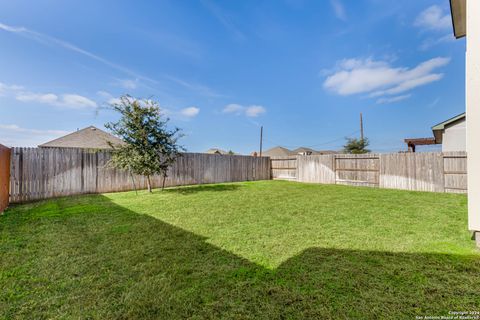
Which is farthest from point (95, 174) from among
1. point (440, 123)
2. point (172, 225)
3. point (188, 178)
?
point (440, 123)

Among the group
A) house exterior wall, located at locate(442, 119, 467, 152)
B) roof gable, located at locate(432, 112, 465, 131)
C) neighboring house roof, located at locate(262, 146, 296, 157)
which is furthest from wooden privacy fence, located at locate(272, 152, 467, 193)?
neighboring house roof, located at locate(262, 146, 296, 157)

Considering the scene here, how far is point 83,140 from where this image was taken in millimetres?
14227

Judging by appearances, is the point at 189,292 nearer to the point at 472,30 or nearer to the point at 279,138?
the point at 472,30

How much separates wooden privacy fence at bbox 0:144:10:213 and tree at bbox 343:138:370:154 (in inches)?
880

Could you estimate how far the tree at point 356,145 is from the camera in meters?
20.0

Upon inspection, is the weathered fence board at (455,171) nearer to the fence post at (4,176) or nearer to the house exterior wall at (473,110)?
the house exterior wall at (473,110)

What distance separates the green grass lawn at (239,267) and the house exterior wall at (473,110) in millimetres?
597

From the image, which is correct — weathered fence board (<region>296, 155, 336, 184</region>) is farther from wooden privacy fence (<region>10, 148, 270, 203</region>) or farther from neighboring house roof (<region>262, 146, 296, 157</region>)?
neighboring house roof (<region>262, 146, 296, 157</region>)

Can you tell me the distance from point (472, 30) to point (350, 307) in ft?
12.2

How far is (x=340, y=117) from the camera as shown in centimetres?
2445

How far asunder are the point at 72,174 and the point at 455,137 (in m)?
17.2

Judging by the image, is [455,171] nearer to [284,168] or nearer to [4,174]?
Result: [284,168]

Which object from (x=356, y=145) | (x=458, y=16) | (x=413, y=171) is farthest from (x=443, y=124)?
(x=356, y=145)

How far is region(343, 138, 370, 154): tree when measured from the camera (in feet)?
65.5
